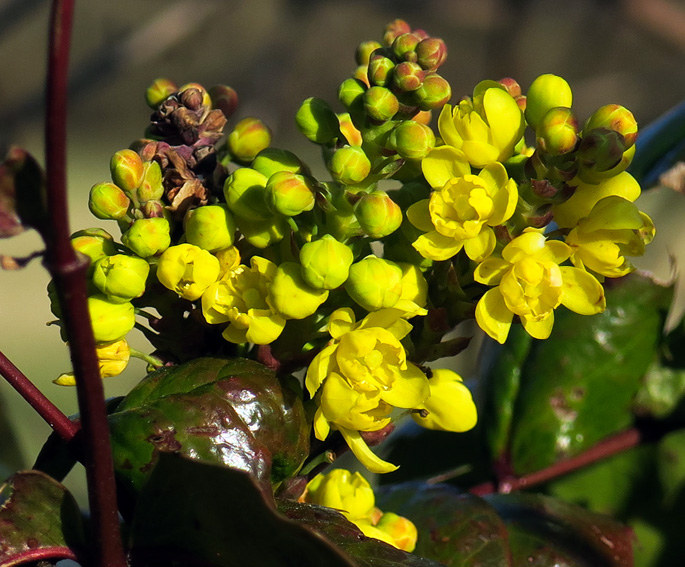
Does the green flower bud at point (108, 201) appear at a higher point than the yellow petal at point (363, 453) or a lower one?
higher

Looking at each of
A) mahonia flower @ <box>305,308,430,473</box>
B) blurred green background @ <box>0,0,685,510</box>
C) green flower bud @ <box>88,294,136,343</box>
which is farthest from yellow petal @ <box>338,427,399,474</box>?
blurred green background @ <box>0,0,685,510</box>

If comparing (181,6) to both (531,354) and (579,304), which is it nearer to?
(531,354)

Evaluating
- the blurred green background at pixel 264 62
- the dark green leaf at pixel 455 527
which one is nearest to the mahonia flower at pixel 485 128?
the dark green leaf at pixel 455 527

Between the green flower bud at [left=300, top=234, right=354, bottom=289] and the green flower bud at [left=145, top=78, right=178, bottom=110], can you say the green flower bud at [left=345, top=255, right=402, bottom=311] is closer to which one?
the green flower bud at [left=300, top=234, right=354, bottom=289]

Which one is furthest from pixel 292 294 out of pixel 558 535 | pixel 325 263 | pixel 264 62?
pixel 264 62

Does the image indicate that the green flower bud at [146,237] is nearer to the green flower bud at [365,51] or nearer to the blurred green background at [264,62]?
the green flower bud at [365,51]

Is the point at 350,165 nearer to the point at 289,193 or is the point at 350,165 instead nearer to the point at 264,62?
the point at 289,193

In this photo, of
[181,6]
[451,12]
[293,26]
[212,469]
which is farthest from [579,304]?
[293,26]
